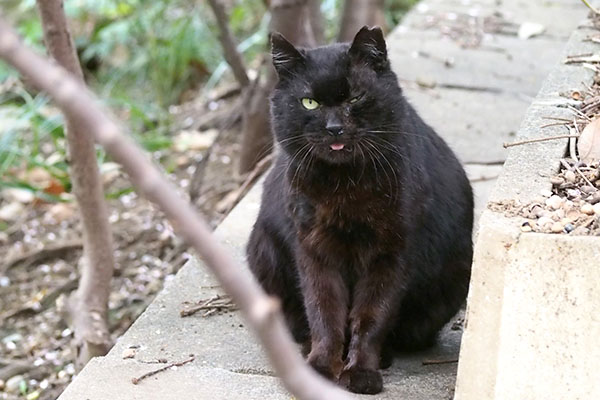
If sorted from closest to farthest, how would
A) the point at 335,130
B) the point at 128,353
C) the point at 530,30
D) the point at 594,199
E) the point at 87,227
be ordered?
the point at 594,199, the point at 335,130, the point at 128,353, the point at 87,227, the point at 530,30

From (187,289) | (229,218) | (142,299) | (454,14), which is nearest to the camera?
(187,289)

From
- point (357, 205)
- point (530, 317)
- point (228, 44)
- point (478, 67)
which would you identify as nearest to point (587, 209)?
point (530, 317)

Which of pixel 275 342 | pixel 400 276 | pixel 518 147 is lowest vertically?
pixel 400 276

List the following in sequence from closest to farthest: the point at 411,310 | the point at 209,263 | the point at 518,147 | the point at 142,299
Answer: the point at 209,263
the point at 518,147
the point at 411,310
the point at 142,299

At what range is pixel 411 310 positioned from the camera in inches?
111

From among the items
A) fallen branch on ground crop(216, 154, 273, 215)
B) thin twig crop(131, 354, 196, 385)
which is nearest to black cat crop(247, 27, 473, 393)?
thin twig crop(131, 354, 196, 385)

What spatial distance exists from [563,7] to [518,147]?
3892 millimetres

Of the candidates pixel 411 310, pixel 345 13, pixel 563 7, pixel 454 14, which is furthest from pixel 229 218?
pixel 563 7

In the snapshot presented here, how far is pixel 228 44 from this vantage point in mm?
4594

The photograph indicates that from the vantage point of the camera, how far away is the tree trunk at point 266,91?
431 cm

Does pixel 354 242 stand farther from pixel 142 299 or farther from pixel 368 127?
pixel 142 299

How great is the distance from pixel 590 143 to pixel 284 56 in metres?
0.87

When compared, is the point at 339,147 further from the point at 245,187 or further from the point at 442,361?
the point at 245,187

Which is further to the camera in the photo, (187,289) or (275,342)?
(187,289)
